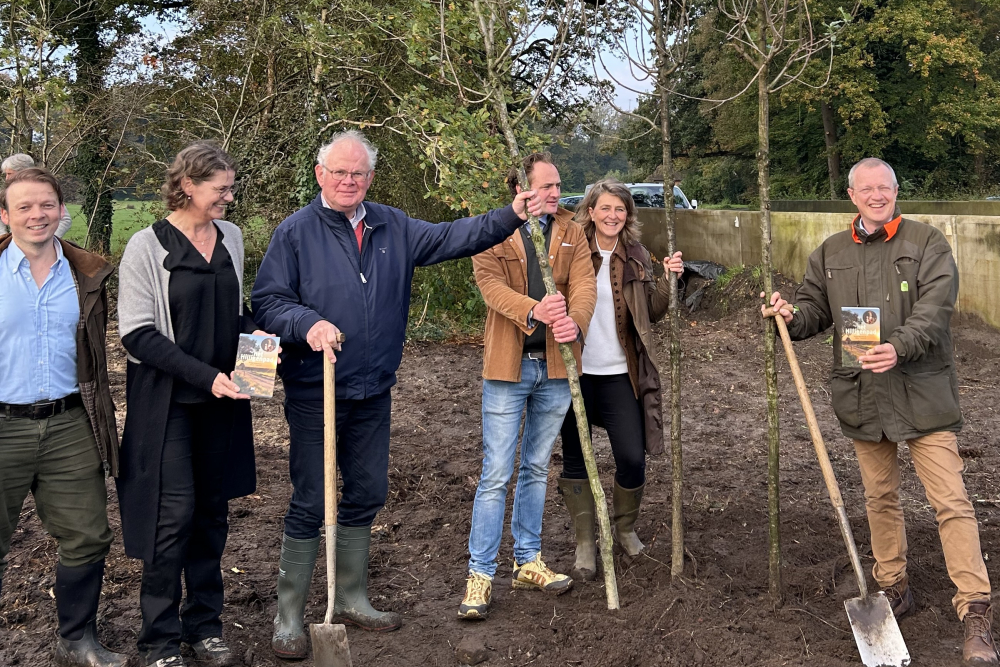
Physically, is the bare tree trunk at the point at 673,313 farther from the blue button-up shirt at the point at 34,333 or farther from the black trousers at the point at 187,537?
the blue button-up shirt at the point at 34,333

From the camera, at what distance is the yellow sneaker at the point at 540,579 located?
14.3 feet

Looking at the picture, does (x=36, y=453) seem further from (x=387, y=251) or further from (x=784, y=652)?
(x=784, y=652)

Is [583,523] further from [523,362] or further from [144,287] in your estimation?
[144,287]

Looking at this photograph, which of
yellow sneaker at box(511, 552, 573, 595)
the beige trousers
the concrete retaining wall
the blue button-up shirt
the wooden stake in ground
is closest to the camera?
the blue button-up shirt

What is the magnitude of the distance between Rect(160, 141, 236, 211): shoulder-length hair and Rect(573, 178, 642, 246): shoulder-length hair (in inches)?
69.0

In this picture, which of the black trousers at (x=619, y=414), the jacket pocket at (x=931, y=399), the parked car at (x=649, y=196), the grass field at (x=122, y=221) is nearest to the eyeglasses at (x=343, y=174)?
the black trousers at (x=619, y=414)

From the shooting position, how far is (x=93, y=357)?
351 cm

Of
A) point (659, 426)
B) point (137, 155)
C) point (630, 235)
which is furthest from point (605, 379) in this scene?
point (137, 155)

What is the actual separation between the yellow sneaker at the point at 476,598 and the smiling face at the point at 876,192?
2389 millimetres

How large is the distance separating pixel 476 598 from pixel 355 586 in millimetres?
559

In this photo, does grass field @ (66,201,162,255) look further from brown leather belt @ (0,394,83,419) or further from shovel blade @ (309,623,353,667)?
shovel blade @ (309,623,353,667)

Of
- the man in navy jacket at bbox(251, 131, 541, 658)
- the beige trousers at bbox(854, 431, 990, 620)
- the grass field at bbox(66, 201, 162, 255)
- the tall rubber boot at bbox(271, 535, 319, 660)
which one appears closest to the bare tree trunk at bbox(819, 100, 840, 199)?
the grass field at bbox(66, 201, 162, 255)

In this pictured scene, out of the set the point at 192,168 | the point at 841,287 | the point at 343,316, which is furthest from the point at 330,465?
the point at 841,287

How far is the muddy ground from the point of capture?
3.80 meters
